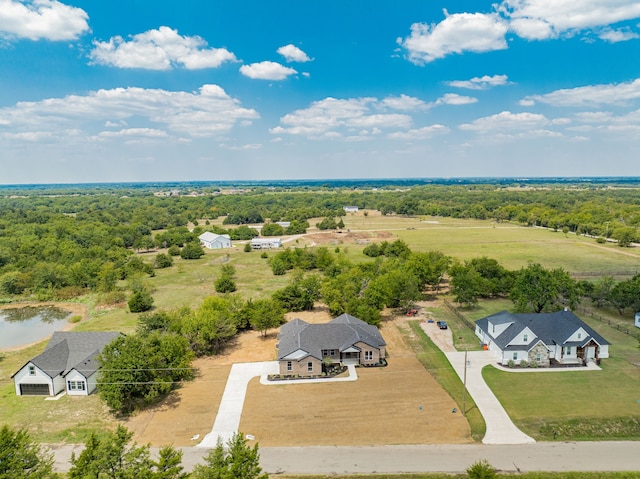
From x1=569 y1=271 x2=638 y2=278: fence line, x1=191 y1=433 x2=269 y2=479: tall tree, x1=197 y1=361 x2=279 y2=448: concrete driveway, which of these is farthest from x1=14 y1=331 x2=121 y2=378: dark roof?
x1=569 y1=271 x2=638 y2=278: fence line

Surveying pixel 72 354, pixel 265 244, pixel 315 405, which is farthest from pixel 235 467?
pixel 265 244

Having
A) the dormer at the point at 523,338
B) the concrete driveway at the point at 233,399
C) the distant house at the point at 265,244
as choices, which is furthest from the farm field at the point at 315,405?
the distant house at the point at 265,244

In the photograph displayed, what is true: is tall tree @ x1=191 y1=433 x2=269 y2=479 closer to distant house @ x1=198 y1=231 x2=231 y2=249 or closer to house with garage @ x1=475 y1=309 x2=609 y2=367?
house with garage @ x1=475 y1=309 x2=609 y2=367

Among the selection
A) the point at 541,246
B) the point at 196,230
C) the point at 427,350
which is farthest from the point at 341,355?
the point at 196,230

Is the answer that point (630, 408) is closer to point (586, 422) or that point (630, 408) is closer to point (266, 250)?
point (586, 422)

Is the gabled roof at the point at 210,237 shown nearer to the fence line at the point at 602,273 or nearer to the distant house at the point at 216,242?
the distant house at the point at 216,242

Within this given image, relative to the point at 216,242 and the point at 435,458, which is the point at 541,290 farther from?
the point at 216,242
